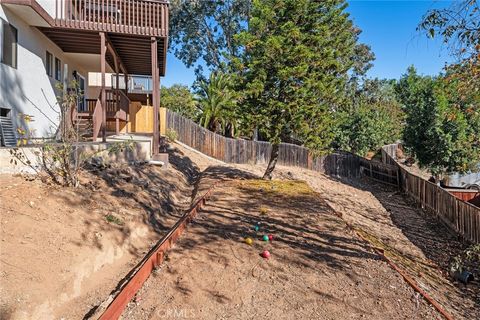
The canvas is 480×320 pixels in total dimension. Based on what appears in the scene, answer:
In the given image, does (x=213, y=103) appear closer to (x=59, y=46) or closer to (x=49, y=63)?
(x=59, y=46)

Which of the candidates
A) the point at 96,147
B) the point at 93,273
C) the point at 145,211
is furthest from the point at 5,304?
the point at 96,147

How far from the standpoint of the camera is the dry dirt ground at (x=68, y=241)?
385cm

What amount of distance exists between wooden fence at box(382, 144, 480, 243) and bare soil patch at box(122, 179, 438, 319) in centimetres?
Answer: 368

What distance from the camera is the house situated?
8375mm

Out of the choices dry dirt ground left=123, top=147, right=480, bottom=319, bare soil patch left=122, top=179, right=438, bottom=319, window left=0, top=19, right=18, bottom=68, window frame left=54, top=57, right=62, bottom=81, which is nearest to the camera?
bare soil patch left=122, top=179, right=438, bottom=319

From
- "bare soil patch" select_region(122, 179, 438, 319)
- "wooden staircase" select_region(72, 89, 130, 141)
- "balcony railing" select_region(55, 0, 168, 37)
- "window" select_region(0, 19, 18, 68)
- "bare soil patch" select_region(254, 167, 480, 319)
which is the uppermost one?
"balcony railing" select_region(55, 0, 168, 37)

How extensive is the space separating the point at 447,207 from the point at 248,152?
43.0 ft

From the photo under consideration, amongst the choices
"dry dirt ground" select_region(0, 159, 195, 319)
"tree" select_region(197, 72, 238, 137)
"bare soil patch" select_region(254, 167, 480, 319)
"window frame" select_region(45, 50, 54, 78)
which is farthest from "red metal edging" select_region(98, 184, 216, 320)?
"tree" select_region(197, 72, 238, 137)

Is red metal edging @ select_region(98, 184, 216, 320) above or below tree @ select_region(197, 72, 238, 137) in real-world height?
below

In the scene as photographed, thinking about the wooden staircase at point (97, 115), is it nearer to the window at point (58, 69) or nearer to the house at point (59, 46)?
the house at point (59, 46)

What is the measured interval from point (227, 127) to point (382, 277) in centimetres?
2319

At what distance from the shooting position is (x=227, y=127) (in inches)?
1079

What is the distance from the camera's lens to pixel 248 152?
22.0 metres

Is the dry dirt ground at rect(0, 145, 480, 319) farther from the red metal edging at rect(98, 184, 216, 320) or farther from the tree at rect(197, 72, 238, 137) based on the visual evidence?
the tree at rect(197, 72, 238, 137)
